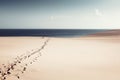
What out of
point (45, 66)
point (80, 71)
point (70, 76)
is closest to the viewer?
point (70, 76)

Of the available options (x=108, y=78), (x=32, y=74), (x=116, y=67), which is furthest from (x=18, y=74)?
(x=116, y=67)

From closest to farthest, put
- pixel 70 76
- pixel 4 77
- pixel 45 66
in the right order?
pixel 4 77, pixel 70 76, pixel 45 66

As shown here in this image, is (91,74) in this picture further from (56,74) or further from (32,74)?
(32,74)

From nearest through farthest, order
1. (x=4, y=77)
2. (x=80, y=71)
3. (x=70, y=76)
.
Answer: (x=4, y=77) → (x=70, y=76) → (x=80, y=71)

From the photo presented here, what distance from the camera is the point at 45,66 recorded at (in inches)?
465

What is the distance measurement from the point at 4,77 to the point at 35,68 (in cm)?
228

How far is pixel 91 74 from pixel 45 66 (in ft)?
8.18

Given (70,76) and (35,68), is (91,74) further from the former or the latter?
(35,68)

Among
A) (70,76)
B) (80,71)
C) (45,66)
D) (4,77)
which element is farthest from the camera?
(45,66)

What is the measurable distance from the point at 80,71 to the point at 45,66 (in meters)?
1.86

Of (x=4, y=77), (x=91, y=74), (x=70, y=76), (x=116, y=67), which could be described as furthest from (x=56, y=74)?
(x=116, y=67)

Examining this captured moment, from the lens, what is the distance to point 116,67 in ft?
39.1

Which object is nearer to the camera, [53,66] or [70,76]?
[70,76]

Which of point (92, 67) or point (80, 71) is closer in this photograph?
point (80, 71)
